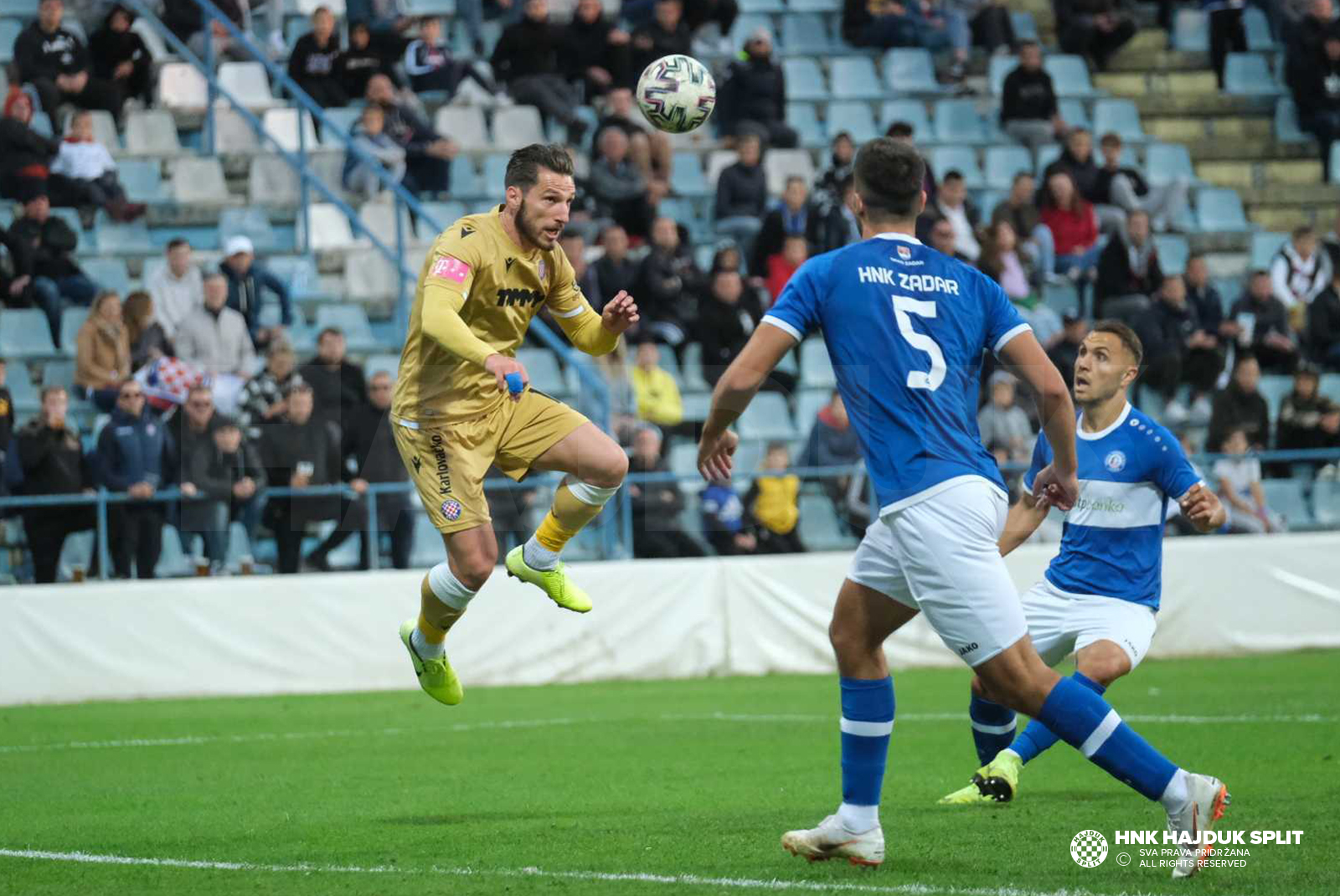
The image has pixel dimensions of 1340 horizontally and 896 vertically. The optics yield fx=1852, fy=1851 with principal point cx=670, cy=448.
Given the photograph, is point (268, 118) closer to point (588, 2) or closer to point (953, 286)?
point (588, 2)

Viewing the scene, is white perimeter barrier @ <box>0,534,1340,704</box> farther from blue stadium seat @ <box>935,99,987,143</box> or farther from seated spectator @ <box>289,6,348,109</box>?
blue stadium seat @ <box>935,99,987,143</box>

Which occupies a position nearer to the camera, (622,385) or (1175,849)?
(1175,849)

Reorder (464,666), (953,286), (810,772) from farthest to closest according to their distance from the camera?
(464,666)
(810,772)
(953,286)

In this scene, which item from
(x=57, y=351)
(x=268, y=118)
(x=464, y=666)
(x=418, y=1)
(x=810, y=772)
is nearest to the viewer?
(x=810, y=772)

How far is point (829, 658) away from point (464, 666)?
3.21 m

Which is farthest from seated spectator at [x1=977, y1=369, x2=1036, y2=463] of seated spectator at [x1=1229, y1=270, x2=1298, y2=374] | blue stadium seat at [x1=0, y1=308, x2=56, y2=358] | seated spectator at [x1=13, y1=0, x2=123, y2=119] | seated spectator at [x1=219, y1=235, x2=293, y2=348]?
seated spectator at [x1=13, y1=0, x2=123, y2=119]

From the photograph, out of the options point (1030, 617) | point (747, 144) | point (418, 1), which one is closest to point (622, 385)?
point (747, 144)

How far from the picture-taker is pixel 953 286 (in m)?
6.27

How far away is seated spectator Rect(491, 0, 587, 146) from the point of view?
2067cm

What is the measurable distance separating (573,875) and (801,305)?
209cm

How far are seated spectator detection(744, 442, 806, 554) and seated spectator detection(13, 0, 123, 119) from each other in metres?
8.23

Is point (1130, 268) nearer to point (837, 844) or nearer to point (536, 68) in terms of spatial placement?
point (536, 68)

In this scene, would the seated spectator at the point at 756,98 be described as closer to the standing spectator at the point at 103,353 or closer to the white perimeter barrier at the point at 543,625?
the white perimeter barrier at the point at 543,625

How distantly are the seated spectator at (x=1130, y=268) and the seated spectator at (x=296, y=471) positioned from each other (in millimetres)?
9019
